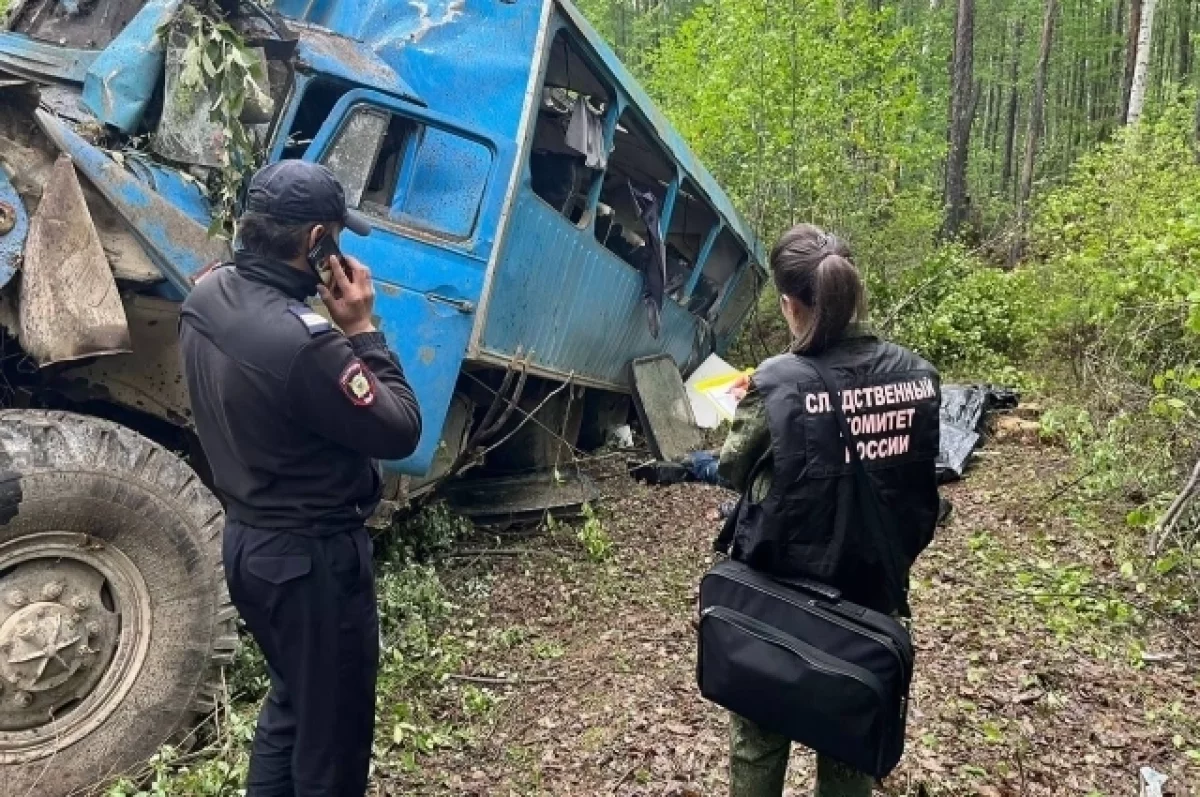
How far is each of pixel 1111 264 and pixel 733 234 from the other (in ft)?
9.58

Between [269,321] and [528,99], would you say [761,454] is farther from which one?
[528,99]

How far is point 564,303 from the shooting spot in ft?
18.4

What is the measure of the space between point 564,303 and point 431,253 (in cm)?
131

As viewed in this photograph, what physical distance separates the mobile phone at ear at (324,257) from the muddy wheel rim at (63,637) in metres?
1.63

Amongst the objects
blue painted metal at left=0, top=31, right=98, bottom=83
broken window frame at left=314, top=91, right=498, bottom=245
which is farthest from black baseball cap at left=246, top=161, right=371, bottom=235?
blue painted metal at left=0, top=31, right=98, bottom=83

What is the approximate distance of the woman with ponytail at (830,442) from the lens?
7.01ft

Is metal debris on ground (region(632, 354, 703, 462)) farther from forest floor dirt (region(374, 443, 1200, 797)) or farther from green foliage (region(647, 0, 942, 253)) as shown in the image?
green foliage (region(647, 0, 942, 253))

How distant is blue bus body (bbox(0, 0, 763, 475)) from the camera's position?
3.99m

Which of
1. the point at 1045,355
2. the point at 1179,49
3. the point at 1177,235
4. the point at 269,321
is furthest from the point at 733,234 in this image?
the point at 1179,49

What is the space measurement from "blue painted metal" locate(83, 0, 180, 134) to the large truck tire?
4.67 ft

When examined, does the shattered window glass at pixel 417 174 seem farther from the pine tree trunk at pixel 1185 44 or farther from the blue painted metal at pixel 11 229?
the pine tree trunk at pixel 1185 44

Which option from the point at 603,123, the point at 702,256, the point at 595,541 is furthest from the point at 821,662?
the point at 702,256

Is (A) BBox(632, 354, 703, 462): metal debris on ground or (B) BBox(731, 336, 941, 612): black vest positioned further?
(A) BBox(632, 354, 703, 462): metal debris on ground

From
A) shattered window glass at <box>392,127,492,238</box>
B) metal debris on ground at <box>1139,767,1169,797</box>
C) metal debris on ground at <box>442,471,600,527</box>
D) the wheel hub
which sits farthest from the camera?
metal debris on ground at <box>442,471,600,527</box>
